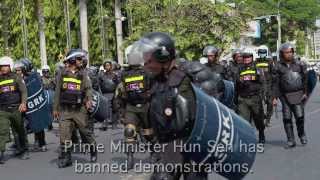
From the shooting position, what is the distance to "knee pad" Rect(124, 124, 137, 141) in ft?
31.6

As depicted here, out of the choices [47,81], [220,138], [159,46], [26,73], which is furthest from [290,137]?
[47,81]

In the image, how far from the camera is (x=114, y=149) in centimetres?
1255

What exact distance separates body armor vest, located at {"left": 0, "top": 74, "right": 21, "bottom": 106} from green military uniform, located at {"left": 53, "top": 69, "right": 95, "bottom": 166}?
1625 millimetres

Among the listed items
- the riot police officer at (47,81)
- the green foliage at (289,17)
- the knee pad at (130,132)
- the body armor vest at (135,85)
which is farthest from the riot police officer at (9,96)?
the green foliage at (289,17)

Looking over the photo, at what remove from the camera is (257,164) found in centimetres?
984

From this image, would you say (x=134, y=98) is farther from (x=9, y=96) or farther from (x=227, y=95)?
(x=9, y=96)

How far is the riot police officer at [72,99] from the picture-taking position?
10.4 meters

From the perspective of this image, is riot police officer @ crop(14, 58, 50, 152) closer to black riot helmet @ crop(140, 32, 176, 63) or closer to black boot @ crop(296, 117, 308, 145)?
black boot @ crop(296, 117, 308, 145)

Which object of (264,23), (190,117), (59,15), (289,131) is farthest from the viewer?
(264,23)

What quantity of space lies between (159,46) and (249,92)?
22.7 feet

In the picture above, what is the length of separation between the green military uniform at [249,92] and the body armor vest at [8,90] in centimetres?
372

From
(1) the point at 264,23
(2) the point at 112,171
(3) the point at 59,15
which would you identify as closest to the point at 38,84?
(2) the point at 112,171

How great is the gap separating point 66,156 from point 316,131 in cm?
543

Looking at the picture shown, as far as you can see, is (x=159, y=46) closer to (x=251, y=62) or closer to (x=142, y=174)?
(x=142, y=174)
